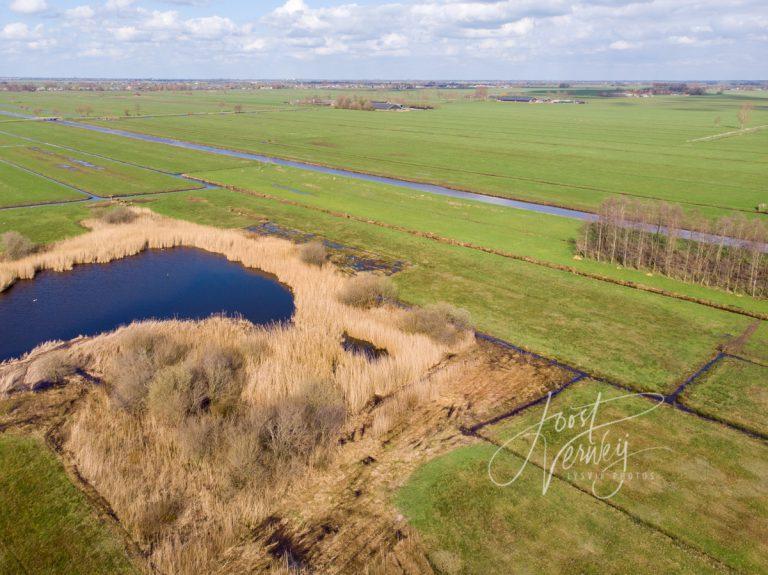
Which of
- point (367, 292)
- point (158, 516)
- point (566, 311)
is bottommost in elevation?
point (158, 516)

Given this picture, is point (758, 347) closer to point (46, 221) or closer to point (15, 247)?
point (15, 247)

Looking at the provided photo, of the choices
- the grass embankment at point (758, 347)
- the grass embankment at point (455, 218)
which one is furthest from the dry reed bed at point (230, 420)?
the grass embankment at point (455, 218)

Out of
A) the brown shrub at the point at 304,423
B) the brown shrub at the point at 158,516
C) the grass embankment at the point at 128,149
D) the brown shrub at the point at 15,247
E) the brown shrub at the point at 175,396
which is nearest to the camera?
the brown shrub at the point at 158,516

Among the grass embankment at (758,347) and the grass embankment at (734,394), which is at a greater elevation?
the grass embankment at (758,347)

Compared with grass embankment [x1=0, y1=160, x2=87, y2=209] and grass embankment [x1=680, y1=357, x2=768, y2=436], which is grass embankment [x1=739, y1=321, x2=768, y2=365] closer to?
grass embankment [x1=680, y1=357, x2=768, y2=436]

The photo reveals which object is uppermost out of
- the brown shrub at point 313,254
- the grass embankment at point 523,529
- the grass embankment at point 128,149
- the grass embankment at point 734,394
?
the grass embankment at point 128,149

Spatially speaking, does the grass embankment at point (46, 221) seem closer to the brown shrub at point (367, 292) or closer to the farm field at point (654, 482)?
the brown shrub at point (367, 292)

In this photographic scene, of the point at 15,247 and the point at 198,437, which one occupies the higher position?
the point at 15,247

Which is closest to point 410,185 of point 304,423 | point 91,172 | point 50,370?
point 91,172
